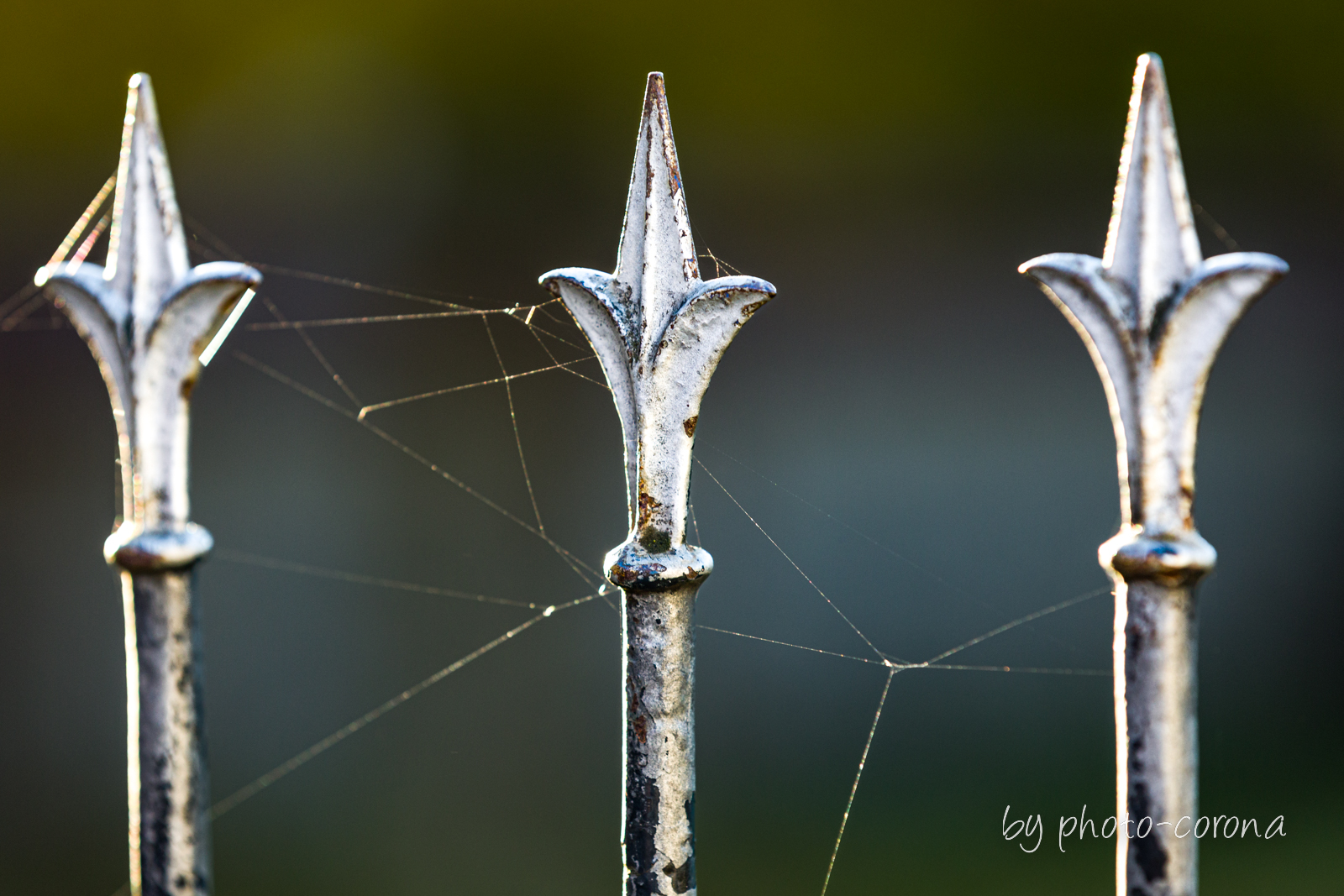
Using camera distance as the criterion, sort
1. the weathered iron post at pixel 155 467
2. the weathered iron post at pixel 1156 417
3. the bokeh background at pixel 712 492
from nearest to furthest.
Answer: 1. the weathered iron post at pixel 1156 417
2. the weathered iron post at pixel 155 467
3. the bokeh background at pixel 712 492

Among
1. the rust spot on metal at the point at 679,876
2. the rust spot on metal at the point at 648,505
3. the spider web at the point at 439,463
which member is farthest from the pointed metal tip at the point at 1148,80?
the spider web at the point at 439,463

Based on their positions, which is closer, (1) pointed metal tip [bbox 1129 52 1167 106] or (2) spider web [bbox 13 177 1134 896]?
(1) pointed metal tip [bbox 1129 52 1167 106]

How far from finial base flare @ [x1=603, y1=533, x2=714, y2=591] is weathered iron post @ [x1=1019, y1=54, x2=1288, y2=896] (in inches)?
15.2

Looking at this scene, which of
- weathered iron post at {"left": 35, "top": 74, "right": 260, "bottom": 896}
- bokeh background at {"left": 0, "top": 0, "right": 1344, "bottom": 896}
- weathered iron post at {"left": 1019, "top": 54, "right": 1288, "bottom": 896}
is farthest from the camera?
bokeh background at {"left": 0, "top": 0, "right": 1344, "bottom": 896}

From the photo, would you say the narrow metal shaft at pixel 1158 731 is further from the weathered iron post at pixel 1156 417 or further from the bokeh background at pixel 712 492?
the bokeh background at pixel 712 492

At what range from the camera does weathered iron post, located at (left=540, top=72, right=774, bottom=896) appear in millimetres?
862

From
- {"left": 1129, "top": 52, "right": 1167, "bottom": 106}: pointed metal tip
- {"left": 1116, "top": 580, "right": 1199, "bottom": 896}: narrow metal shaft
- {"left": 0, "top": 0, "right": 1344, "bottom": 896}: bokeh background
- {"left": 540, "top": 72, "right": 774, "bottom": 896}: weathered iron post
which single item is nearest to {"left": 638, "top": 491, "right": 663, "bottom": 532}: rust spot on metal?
{"left": 540, "top": 72, "right": 774, "bottom": 896}: weathered iron post

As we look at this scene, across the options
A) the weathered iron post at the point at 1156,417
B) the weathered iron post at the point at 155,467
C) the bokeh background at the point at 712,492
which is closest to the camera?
the weathered iron post at the point at 1156,417

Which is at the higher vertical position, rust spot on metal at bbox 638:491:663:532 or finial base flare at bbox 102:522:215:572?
rust spot on metal at bbox 638:491:663:532

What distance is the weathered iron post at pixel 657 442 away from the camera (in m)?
0.86

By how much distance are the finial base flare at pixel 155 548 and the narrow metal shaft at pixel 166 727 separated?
16 millimetres

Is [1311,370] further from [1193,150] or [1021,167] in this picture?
[1021,167]

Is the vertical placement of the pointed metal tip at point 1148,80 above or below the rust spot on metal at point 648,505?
above

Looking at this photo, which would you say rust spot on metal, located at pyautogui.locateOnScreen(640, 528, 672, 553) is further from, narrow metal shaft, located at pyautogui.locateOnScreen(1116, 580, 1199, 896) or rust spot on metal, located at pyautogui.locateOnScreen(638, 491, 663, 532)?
narrow metal shaft, located at pyautogui.locateOnScreen(1116, 580, 1199, 896)
